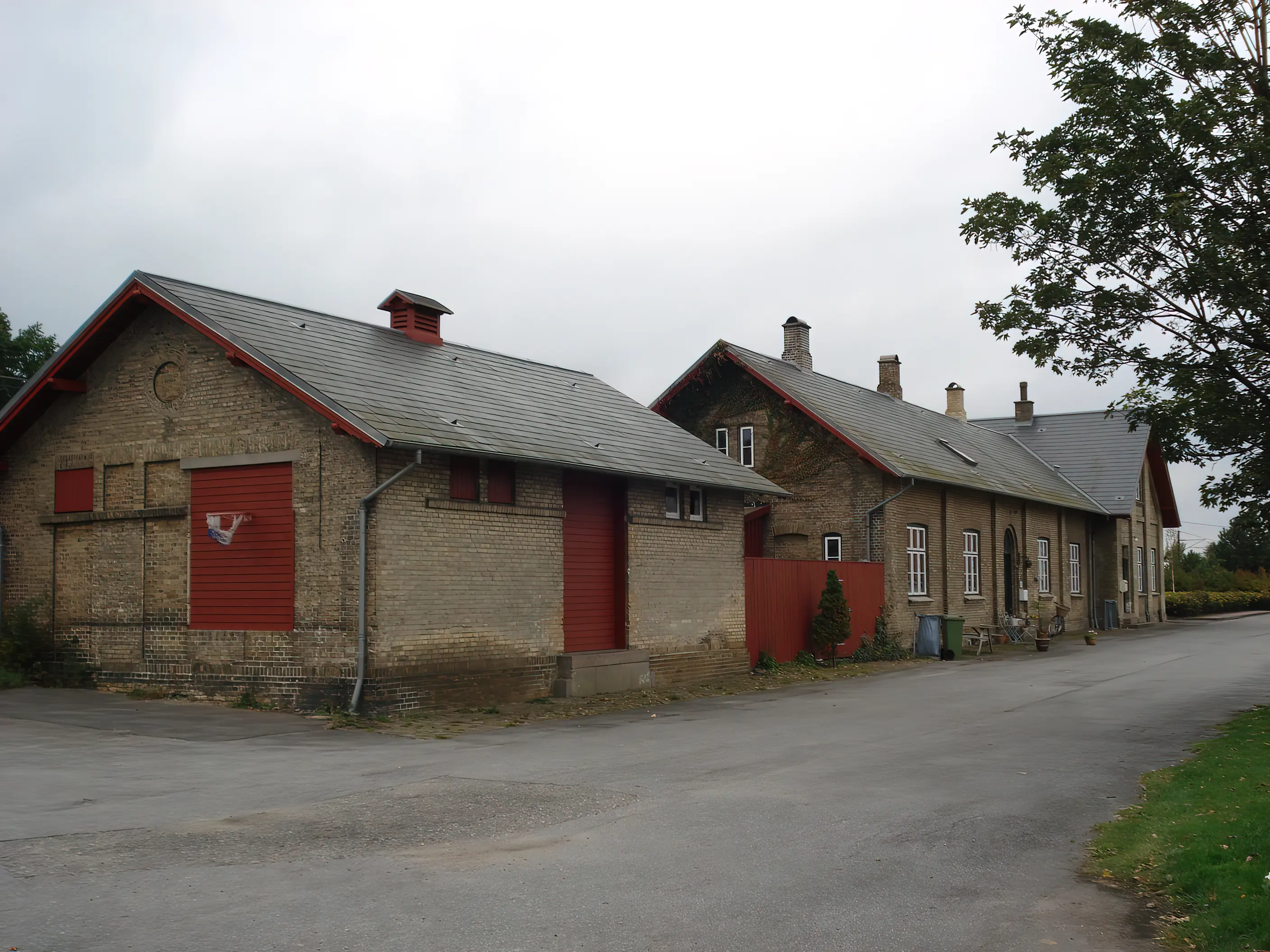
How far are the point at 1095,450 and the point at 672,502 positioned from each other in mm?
29175

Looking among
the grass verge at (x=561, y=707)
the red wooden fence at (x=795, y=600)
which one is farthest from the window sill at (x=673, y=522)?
the grass verge at (x=561, y=707)

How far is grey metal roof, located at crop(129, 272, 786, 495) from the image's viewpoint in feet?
53.9

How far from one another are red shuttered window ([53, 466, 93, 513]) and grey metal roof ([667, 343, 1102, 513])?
16.9 m

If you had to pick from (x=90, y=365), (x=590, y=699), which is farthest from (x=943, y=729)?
(x=90, y=365)

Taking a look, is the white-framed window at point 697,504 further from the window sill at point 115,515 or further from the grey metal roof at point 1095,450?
the grey metal roof at point 1095,450

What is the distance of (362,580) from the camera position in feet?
51.1

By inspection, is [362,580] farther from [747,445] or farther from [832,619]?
[747,445]

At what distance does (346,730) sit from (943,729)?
7.49m

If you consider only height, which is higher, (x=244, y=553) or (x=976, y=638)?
(x=244, y=553)

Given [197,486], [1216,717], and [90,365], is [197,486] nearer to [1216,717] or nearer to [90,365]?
[90,365]

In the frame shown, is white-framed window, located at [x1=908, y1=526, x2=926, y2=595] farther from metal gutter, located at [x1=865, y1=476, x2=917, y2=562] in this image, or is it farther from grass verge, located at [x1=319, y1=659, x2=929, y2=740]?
grass verge, located at [x1=319, y1=659, x2=929, y2=740]

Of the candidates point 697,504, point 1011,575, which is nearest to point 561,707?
point 697,504

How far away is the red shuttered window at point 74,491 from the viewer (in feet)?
62.7

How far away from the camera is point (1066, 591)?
40281mm
